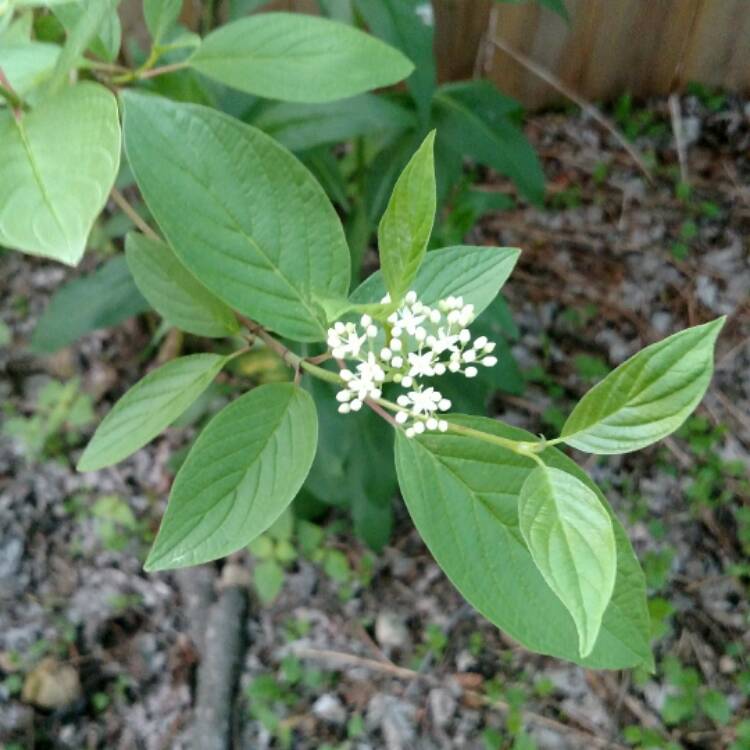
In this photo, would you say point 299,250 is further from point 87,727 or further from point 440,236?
point 87,727

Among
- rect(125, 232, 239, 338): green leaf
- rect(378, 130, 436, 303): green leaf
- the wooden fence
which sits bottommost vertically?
the wooden fence

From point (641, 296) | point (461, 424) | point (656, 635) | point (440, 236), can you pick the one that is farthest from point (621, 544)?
point (641, 296)

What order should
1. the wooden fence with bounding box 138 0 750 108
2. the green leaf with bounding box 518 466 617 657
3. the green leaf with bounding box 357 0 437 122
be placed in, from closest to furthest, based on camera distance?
the green leaf with bounding box 518 466 617 657, the green leaf with bounding box 357 0 437 122, the wooden fence with bounding box 138 0 750 108

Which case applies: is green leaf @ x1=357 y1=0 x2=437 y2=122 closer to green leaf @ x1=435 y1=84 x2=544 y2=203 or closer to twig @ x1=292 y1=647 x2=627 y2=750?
green leaf @ x1=435 y1=84 x2=544 y2=203

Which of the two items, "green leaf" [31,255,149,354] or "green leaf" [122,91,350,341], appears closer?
"green leaf" [122,91,350,341]

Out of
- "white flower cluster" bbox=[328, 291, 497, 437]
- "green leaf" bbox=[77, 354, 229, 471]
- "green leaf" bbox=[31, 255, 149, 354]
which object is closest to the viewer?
"white flower cluster" bbox=[328, 291, 497, 437]

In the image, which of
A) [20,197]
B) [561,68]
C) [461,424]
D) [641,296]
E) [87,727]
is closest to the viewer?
[20,197]

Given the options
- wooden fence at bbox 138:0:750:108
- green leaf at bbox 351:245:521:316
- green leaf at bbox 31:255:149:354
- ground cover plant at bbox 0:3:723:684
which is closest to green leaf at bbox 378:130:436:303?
ground cover plant at bbox 0:3:723:684
